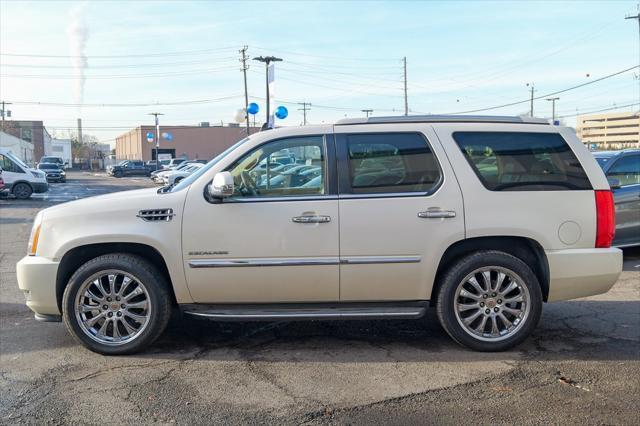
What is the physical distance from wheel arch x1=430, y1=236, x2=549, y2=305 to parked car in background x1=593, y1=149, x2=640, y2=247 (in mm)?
4337

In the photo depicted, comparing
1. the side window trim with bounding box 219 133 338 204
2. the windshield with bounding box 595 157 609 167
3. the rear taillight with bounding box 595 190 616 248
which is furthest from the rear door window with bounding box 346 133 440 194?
the windshield with bounding box 595 157 609 167

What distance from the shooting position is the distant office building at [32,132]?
8956 cm

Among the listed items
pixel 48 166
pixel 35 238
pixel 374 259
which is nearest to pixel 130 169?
pixel 48 166

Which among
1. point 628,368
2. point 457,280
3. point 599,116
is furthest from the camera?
point 599,116

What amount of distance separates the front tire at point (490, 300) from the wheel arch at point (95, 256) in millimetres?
2302

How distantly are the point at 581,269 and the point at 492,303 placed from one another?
30.5 inches

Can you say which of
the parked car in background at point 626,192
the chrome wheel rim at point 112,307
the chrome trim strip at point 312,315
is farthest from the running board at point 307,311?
the parked car in background at point 626,192

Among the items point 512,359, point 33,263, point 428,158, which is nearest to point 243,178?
point 428,158

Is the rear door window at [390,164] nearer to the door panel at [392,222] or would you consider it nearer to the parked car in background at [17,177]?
the door panel at [392,222]

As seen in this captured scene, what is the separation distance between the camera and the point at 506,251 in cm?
484

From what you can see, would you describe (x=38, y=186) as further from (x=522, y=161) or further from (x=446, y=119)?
(x=522, y=161)

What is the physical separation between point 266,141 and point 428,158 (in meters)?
1.34

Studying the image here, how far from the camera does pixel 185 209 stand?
15.0 feet

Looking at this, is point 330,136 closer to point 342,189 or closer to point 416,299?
point 342,189
